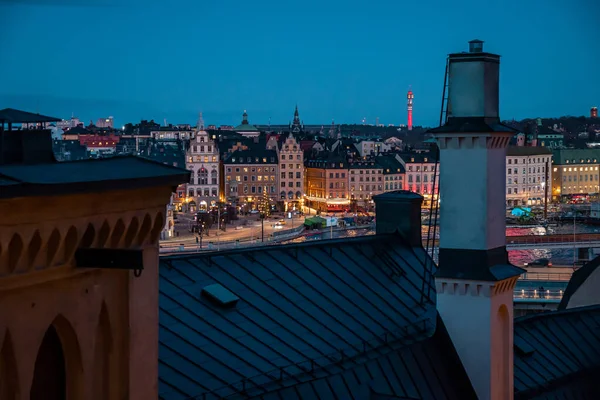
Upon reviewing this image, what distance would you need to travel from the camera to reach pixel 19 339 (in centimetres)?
500

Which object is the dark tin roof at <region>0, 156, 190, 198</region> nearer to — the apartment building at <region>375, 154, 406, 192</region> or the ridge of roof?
the ridge of roof

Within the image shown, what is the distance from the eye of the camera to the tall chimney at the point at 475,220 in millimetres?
10195

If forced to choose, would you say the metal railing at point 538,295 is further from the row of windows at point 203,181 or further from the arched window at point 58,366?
the row of windows at point 203,181

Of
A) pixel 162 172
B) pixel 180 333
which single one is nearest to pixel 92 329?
pixel 162 172

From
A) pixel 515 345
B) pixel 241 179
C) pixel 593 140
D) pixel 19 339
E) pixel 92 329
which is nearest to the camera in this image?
pixel 19 339

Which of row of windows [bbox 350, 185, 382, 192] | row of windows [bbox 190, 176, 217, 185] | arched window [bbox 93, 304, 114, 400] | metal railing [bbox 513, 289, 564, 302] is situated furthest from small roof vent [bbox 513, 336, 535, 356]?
row of windows [bbox 350, 185, 382, 192]

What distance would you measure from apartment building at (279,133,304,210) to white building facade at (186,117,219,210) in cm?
751

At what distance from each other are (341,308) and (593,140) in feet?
544

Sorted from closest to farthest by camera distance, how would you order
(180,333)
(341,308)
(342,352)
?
(180,333) < (342,352) < (341,308)

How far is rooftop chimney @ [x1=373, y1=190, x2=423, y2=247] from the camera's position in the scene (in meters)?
12.8

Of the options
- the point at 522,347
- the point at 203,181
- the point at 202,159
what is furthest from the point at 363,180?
the point at 522,347

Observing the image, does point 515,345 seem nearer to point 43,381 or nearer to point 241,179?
point 43,381

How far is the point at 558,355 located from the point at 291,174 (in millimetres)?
91430

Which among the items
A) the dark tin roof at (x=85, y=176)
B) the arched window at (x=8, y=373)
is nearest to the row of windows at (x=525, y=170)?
the dark tin roof at (x=85, y=176)
